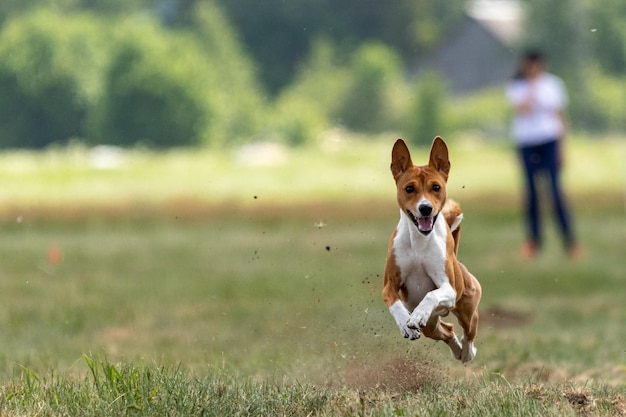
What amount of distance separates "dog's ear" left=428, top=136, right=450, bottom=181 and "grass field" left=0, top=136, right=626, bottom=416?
0.90 meters

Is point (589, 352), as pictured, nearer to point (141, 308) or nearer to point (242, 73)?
point (141, 308)

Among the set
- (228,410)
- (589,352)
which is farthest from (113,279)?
(228,410)

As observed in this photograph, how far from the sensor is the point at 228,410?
4977mm

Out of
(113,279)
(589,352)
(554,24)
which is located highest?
(554,24)

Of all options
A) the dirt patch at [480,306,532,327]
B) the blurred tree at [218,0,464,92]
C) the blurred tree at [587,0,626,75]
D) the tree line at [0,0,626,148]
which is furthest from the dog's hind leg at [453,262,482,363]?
the blurred tree at [587,0,626,75]

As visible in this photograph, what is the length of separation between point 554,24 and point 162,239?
15626mm

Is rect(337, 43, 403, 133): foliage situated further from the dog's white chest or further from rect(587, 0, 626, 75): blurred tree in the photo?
the dog's white chest

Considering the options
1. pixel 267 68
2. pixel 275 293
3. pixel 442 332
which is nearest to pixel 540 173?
pixel 275 293

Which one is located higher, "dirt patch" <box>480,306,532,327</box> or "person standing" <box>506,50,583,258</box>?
"person standing" <box>506,50,583,258</box>

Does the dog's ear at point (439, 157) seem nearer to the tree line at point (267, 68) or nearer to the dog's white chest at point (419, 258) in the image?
the dog's white chest at point (419, 258)

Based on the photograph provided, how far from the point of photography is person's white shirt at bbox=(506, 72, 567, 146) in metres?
14.4

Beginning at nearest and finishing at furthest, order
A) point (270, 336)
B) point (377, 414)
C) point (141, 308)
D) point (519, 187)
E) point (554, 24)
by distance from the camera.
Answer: point (377, 414)
point (270, 336)
point (141, 308)
point (519, 187)
point (554, 24)

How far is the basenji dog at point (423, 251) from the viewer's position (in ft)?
15.1

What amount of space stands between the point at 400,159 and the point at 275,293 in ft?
A: 23.5
